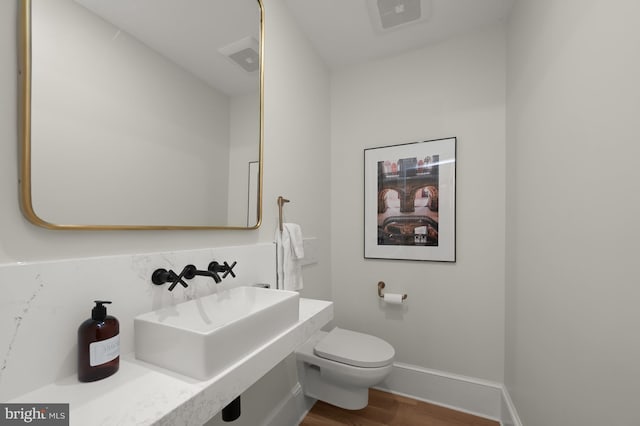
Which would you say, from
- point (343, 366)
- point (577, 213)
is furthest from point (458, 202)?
point (343, 366)

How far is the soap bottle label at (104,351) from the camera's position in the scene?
2.04 ft

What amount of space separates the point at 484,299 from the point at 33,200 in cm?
214

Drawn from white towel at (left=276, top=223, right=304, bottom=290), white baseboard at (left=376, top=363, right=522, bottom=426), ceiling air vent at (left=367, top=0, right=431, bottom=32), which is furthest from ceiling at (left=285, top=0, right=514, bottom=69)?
white baseboard at (left=376, top=363, right=522, bottom=426)

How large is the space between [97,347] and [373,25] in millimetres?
2090

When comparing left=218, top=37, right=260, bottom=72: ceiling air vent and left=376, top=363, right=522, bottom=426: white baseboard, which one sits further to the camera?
left=376, top=363, right=522, bottom=426: white baseboard

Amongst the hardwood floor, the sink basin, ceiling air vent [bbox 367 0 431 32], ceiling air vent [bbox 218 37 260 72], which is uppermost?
ceiling air vent [bbox 367 0 431 32]

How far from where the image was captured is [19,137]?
61cm

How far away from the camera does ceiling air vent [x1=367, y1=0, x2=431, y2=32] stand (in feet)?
5.07

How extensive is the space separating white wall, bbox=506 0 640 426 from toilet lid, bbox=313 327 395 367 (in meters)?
0.69

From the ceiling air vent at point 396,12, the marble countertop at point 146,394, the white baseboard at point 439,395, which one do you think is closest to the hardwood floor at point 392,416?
the white baseboard at point 439,395

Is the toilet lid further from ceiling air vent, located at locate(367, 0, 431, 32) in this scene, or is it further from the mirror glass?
ceiling air vent, located at locate(367, 0, 431, 32)

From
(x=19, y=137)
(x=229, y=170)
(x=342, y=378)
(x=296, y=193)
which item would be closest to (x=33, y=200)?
(x=19, y=137)

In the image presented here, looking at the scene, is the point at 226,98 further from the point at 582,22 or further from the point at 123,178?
the point at 582,22

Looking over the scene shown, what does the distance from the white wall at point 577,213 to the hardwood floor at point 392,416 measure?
0.40m
